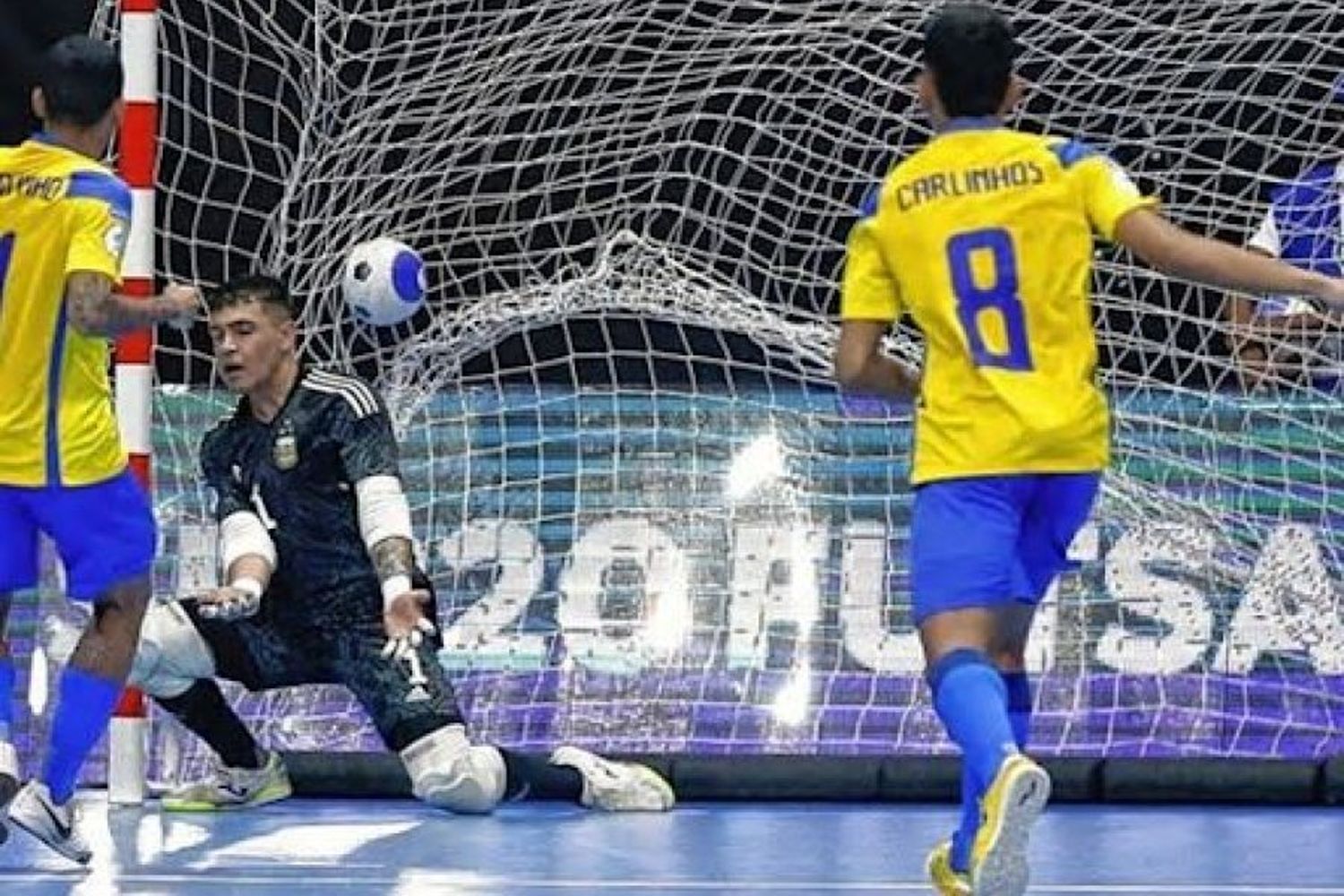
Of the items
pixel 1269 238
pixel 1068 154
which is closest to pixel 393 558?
pixel 1068 154

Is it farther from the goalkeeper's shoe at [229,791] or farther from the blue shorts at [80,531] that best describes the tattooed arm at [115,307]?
the goalkeeper's shoe at [229,791]

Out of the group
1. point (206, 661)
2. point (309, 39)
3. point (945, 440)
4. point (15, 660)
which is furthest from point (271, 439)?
point (945, 440)

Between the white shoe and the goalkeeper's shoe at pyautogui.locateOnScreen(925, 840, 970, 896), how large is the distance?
175 cm

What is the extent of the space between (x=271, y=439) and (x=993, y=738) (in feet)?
8.52

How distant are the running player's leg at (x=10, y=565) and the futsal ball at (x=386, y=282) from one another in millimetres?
1227

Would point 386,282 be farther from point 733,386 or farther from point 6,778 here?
point 6,778

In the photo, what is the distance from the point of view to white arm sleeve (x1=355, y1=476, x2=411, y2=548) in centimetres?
726

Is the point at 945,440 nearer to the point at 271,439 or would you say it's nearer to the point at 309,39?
the point at 271,439

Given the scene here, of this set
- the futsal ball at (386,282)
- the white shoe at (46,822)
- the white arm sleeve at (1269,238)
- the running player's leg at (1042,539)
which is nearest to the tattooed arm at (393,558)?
the futsal ball at (386,282)

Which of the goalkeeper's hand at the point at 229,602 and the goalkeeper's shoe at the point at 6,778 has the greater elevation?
the goalkeeper's hand at the point at 229,602

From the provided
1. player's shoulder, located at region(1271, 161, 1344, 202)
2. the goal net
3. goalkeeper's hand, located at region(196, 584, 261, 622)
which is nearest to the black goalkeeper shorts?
goalkeeper's hand, located at region(196, 584, 261, 622)

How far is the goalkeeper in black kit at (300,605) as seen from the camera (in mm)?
7422

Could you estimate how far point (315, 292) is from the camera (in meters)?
8.66

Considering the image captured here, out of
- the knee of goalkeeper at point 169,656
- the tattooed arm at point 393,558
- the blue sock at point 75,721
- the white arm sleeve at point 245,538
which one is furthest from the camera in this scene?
the knee of goalkeeper at point 169,656
